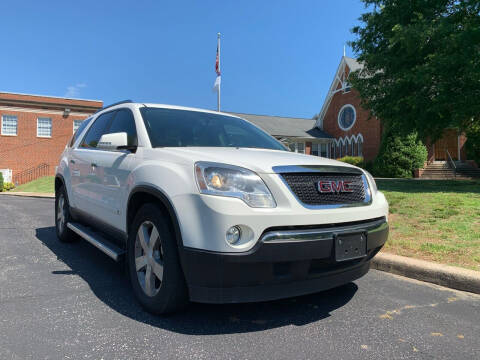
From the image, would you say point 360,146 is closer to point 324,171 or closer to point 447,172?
point 447,172

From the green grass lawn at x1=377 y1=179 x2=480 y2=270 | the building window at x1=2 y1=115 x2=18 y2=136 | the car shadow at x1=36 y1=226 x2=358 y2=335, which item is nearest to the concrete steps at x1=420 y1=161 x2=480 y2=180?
the green grass lawn at x1=377 y1=179 x2=480 y2=270

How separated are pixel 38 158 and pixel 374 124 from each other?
26569 millimetres

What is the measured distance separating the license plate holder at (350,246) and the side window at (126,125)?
6.62 feet

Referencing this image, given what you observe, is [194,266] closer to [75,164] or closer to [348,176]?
[348,176]

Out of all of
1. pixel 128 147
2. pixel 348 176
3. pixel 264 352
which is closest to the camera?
pixel 264 352

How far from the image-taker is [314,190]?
264 centimetres

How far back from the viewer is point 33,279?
3758 millimetres

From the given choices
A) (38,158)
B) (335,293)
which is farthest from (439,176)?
(38,158)

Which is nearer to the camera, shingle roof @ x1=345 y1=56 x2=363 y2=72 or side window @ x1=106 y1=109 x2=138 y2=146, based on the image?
side window @ x1=106 y1=109 x2=138 y2=146

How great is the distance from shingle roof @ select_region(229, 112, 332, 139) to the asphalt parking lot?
84.6ft

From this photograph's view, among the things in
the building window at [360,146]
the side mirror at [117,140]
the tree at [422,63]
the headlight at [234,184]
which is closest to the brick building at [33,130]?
the building window at [360,146]

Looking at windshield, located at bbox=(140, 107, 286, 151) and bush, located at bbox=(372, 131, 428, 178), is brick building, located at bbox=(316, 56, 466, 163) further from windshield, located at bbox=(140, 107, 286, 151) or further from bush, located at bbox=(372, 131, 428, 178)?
Result: windshield, located at bbox=(140, 107, 286, 151)

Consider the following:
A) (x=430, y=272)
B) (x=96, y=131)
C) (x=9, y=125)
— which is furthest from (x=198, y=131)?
(x=9, y=125)

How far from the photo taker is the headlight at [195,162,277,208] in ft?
7.85
